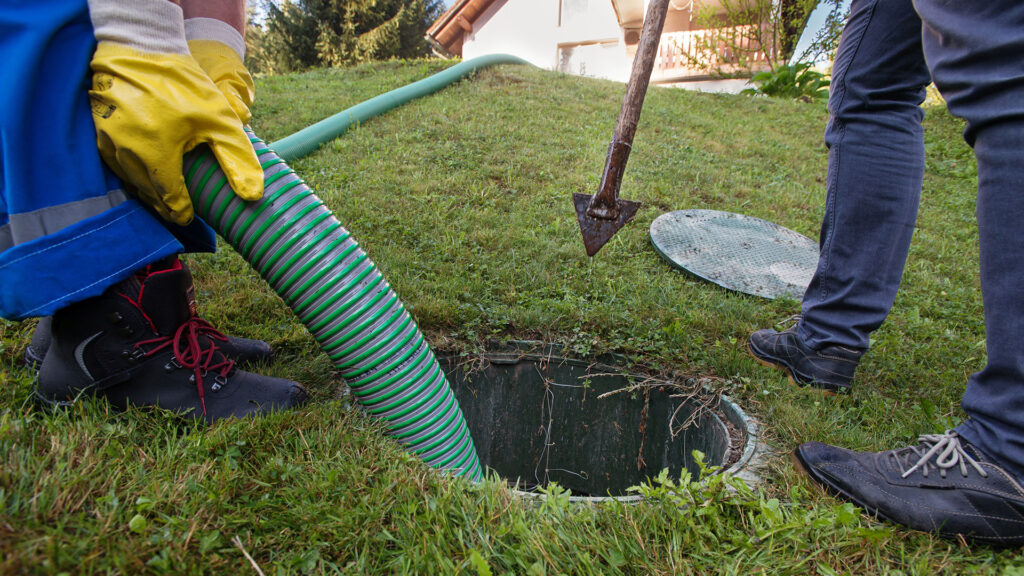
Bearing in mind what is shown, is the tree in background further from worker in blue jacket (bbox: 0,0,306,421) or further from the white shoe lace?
the white shoe lace

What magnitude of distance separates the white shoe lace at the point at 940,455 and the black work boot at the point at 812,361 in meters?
0.51

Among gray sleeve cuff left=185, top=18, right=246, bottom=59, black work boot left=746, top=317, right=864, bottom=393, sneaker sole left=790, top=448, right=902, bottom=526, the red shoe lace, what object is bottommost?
sneaker sole left=790, top=448, right=902, bottom=526

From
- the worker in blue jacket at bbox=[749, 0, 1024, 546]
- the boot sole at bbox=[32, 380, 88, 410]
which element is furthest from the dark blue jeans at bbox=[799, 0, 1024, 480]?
the boot sole at bbox=[32, 380, 88, 410]

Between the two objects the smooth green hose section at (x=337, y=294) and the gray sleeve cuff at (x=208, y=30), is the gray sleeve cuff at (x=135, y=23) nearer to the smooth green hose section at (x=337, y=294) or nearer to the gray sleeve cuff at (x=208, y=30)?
the smooth green hose section at (x=337, y=294)

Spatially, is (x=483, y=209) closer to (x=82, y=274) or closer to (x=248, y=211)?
(x=248, y=211)

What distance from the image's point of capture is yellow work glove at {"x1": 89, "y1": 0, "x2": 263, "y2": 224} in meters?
1.11

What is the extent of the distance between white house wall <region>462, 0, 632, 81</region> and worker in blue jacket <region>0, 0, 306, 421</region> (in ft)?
51.2

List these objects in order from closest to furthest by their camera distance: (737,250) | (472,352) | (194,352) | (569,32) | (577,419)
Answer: (194,352)
(472,352)
(577,419)
(737,250)
(569,32)

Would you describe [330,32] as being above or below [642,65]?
above

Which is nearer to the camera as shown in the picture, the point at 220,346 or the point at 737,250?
the point at 220,346

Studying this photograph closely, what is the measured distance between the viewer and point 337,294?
1.31 m

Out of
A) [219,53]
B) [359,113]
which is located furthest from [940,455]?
[359,113]

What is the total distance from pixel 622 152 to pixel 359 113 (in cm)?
372

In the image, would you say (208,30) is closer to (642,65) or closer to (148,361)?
(148,361)
